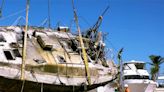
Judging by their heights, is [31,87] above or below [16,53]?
below

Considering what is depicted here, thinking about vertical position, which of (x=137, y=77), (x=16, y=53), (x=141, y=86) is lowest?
(x=141, y=86)

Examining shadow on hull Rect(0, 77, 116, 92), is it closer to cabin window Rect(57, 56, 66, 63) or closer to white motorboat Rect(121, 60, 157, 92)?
cabin window Rect(57, 56, 66, 63)

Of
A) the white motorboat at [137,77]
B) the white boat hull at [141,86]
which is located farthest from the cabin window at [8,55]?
the white boat hull at [141,86]

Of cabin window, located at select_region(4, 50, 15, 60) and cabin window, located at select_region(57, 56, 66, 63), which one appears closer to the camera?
cabin window, located at select_region(4, 50, 15, 60)

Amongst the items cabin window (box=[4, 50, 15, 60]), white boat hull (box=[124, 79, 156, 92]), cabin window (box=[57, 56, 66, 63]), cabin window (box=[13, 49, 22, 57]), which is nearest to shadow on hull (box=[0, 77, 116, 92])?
cabin window (box=[4, 50, 15, 60])

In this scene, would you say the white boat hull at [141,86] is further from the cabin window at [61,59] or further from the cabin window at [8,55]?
the cabin window at [8,55]

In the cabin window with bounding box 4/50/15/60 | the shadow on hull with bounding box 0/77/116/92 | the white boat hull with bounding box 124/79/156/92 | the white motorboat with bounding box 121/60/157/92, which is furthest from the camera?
the white motorboat with bounding box 121/60/157/92

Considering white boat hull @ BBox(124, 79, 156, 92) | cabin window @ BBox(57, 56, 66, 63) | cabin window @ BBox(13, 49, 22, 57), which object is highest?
cabin window @ BBox(13, 49, 22, 57)

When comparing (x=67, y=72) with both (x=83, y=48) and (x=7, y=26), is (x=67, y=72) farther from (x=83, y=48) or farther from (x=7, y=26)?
(x=7, y=26)

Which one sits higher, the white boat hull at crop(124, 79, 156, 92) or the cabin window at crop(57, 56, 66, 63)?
the cabin window at crop(57, 56, 66, 63)

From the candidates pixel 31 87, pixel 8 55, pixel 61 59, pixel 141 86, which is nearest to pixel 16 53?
pixel 8 55

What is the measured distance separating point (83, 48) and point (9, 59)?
624 centimetres

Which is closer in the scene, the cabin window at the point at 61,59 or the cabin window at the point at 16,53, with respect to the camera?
the cabin window at the point at 16,53

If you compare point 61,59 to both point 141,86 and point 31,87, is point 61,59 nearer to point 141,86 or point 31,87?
point 31,87
